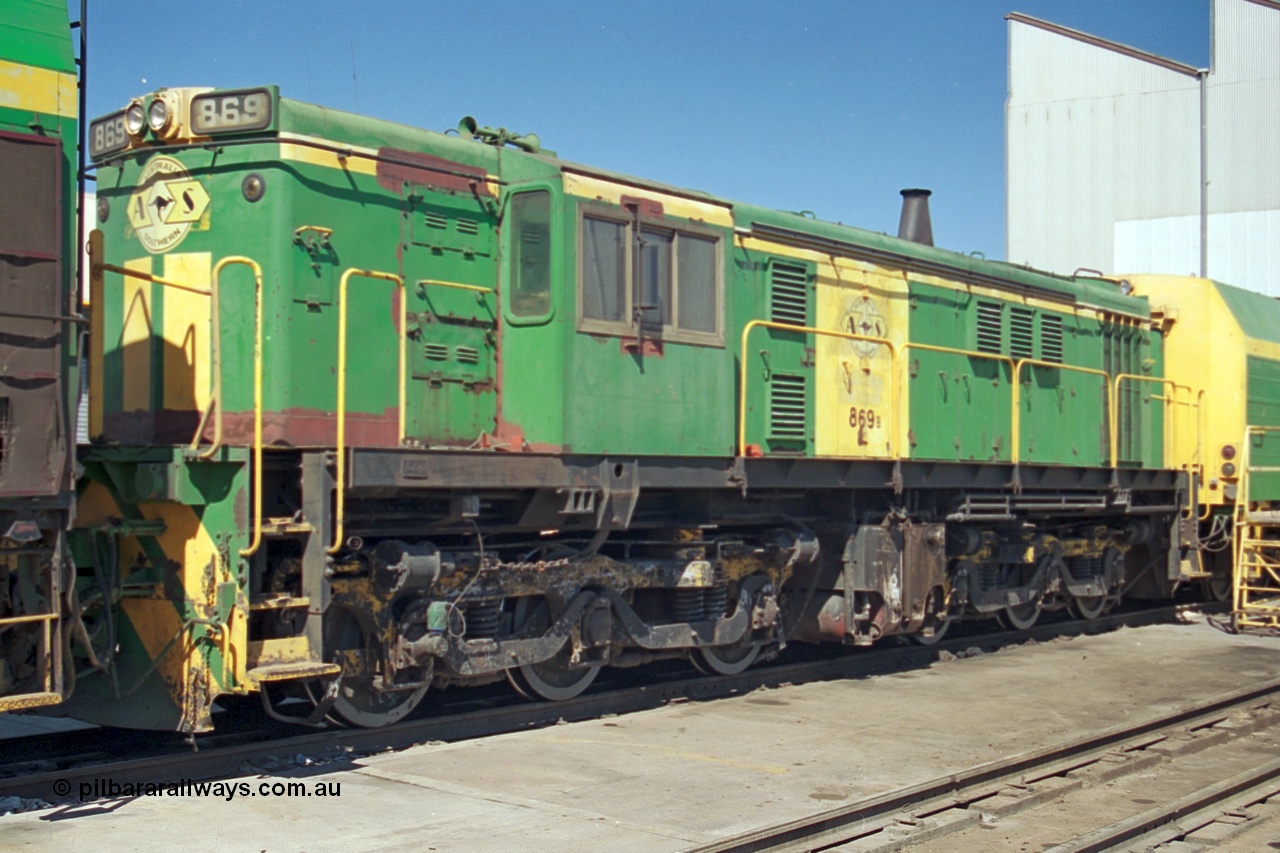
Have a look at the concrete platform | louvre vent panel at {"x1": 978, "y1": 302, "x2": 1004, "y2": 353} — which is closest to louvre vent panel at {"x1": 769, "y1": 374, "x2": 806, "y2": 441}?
the concrete platform

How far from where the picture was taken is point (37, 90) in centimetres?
661

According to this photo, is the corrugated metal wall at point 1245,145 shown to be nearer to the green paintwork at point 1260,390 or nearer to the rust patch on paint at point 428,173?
the green paintwork at point 1260,390

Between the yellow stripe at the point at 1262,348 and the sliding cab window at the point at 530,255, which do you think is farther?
the yellow stripe at the point at 1262,348

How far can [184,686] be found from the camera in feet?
23.9

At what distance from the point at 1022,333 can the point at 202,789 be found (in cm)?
1003

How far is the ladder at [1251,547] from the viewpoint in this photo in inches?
599

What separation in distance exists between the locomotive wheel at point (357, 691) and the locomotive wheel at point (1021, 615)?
7875 millimetres

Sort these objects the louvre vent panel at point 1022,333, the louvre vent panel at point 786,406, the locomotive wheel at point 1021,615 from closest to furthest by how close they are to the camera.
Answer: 1. the louvre vent panel at point 786,406
2. the louvre vent panel at point 1022,333
3. the locomotive wheel at point 1021,615

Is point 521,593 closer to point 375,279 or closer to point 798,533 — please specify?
point 375,279

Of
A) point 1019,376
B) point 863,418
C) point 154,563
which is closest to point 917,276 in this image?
point 1019,376

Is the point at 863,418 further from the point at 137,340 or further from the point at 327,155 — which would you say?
the point at 137,340

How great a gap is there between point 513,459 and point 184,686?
244 cm

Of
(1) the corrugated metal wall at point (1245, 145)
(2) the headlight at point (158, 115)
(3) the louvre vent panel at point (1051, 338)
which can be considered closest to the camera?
(2) the headlight at point (158, 115)

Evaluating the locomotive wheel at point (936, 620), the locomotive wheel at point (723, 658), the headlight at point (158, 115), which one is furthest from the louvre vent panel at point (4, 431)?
the locomotive wheel at point (936, 620)
